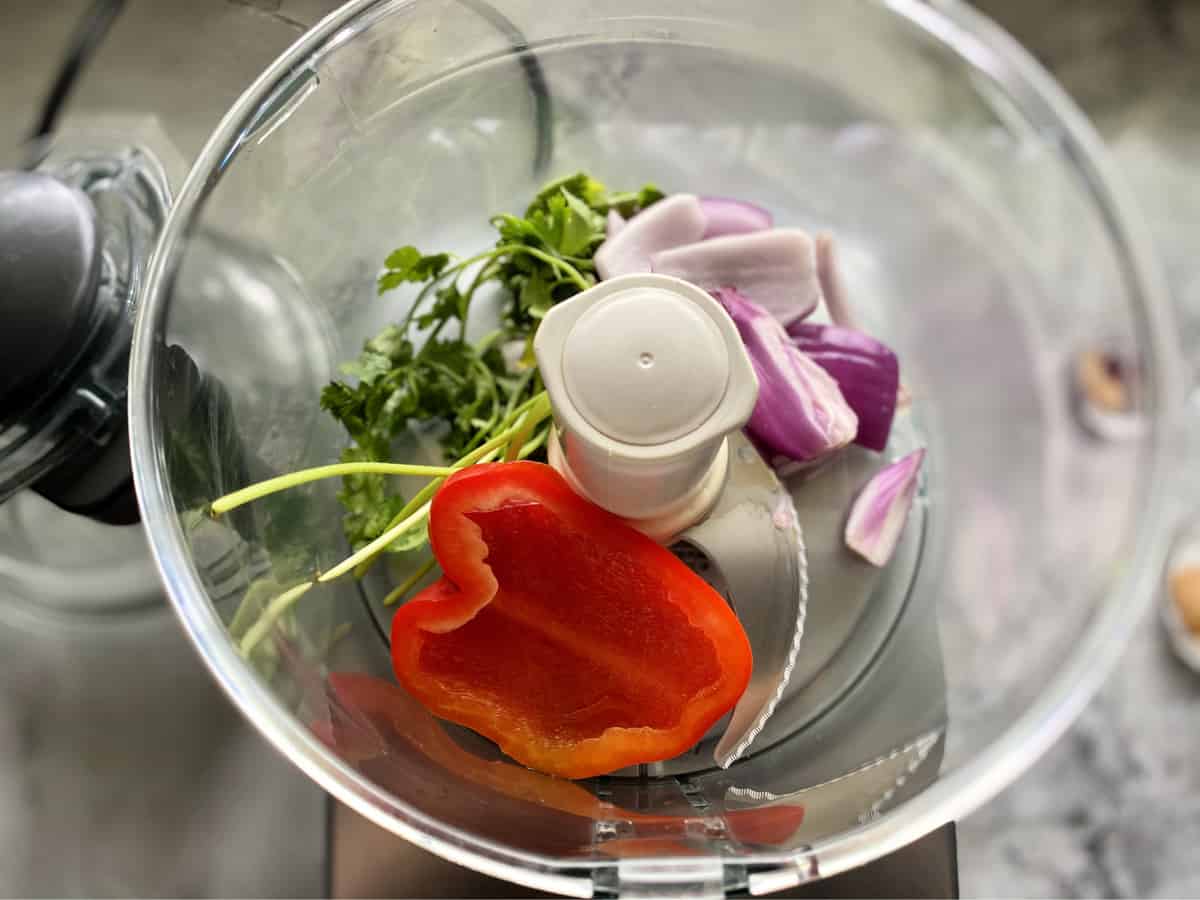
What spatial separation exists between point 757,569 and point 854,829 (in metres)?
0.13

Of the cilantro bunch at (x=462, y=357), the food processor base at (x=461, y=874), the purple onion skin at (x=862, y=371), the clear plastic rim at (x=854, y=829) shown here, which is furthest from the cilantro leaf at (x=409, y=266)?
the food processor base at (x=461, y=874)

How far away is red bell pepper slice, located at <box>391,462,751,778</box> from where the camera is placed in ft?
1.47

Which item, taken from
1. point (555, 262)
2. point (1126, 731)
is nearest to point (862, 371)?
point (555, 262)

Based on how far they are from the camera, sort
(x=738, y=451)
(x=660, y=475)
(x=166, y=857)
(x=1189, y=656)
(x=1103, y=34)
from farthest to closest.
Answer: (x=1103, y=34), (x=1189, y=656), (x=166, y=857), (x=738, y=451), (x=660, y=475)

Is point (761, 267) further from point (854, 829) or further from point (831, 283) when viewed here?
point (854, 829)

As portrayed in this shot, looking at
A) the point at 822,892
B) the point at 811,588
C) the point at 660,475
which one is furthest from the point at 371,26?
the point at 822,892

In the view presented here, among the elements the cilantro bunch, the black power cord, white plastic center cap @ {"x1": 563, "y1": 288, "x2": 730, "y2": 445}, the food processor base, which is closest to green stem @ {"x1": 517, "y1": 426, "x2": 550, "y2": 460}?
the cilantro bunch

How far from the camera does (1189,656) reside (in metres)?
0.85

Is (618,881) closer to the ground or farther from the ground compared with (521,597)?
closer to the ground

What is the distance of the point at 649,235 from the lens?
1.80 feet

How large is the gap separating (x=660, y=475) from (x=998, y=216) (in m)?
0.32

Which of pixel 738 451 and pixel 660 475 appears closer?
pixel 660 475

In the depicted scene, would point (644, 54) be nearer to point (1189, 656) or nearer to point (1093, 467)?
point (1093, 467)

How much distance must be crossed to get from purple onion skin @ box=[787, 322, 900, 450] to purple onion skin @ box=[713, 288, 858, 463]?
2cm
